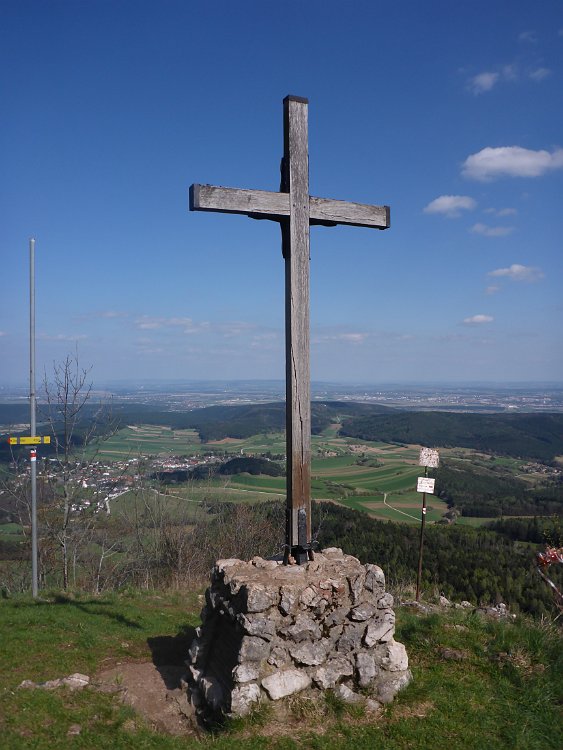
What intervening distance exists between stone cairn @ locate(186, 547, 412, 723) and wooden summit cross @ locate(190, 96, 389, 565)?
0.46 meters

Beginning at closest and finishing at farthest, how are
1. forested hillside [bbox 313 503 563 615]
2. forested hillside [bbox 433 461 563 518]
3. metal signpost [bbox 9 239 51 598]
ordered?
metal signpost [bbox 9 239 51 598] < forested hillside [bbox 313 503 563 615] < forested hillside [bbox 433 461 563 518]

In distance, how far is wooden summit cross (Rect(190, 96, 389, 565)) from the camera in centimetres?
508

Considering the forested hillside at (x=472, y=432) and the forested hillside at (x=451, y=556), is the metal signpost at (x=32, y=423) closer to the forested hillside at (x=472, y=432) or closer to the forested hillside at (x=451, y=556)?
the forested hillside at (x=451, y=556)

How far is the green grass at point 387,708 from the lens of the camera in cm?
401

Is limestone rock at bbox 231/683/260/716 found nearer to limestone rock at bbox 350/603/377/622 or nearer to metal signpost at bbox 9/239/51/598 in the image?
limestone rock at bbox 350/603/377/622

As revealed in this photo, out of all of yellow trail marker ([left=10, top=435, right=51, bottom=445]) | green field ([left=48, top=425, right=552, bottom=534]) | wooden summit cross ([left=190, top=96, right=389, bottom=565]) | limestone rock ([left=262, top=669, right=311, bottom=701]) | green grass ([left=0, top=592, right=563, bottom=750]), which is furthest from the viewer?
green field ([left=48, top=425, right=552, bottom=534])

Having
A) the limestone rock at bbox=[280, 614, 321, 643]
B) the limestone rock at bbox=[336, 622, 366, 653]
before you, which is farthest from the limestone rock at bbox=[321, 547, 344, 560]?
the limestone rock at bbox=[280, 614, 321, 643]

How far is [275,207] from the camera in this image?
16.8ft

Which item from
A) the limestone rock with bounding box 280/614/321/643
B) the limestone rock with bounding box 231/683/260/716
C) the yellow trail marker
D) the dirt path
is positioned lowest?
the dirt path

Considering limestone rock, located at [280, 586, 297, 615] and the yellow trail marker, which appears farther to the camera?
the yellow trail marker

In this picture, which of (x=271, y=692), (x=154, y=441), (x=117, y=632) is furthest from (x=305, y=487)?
(x=154, y=441)

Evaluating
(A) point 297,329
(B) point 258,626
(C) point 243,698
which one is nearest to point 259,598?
(B) point 258,626

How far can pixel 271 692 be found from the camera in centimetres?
433

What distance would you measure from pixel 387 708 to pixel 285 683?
87 centimetres
